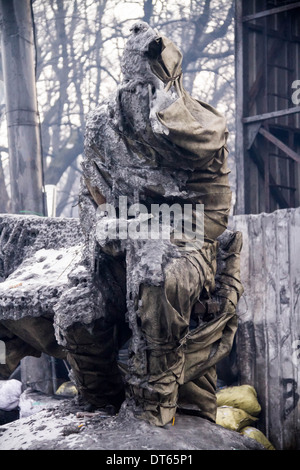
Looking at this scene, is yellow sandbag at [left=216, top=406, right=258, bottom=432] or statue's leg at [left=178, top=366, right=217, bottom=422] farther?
yellow sandbag at [left=216, top=406, right=258, bottom=432]

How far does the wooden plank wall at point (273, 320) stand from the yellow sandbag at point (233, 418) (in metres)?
0.23

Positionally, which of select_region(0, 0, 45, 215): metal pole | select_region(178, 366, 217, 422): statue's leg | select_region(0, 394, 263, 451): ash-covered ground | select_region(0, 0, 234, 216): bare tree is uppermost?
select_region(0, 0, 234, 216): bare tree

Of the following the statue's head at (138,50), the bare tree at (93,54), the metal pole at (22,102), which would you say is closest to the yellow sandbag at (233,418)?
the statue's head at (138,50)

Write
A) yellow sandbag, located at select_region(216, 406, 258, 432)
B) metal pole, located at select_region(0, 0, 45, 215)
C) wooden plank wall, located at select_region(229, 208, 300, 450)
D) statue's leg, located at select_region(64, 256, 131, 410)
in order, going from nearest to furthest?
statue's leg, located at select_region(64, 256, 131, 410)
yellow sandbag, located at select_region(216, 406, 258, 432)
wooden plank wall, located at select_region(229, 208, 300, 450)
metal pole, located at select_region(0, 0, 45, 215)

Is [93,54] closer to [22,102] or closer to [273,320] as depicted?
[22,102]

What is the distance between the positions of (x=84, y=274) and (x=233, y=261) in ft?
2.64

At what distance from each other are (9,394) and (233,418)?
77.0 inches

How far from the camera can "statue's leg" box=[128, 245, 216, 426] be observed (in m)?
2.41

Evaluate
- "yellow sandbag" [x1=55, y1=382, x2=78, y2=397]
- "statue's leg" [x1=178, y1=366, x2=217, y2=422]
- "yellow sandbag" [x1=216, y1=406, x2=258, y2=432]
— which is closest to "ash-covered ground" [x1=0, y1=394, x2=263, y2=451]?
"statue's leg" [x1=178, y1=366, x2=217, y2=422]

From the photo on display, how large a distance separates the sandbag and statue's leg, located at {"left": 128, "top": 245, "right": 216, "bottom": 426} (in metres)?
2.59

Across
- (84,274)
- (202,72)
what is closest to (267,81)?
(84,274)

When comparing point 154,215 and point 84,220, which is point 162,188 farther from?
point 84,220

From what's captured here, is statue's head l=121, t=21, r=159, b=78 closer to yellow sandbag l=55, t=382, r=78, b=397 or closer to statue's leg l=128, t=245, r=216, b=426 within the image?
statue's leg l=128, t=245, r=216, b=426

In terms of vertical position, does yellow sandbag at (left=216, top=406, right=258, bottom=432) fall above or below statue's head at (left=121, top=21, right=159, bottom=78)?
below
